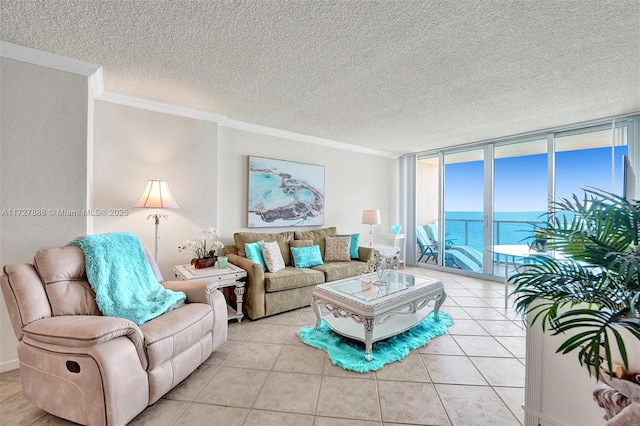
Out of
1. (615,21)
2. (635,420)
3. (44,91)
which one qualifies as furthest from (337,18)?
(44,91)

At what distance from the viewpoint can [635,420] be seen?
84 cm

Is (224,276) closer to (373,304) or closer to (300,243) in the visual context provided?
(300,243)

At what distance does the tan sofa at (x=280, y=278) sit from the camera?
2908 mm

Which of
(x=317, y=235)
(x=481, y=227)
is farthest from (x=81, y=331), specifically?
(x=481, y=227)

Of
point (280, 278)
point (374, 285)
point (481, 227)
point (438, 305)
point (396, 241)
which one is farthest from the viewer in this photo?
point (396, 241)

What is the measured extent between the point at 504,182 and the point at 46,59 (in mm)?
5886

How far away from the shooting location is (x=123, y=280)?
1987 mm


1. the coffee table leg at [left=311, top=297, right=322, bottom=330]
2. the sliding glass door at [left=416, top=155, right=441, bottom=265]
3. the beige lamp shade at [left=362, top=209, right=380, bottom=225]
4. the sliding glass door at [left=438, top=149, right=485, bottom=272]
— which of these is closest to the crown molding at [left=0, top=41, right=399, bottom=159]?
the beige lamp shade at [left=362, top=209, right=380, bottom=225]

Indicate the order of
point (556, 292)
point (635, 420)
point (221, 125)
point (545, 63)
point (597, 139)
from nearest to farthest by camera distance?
point (635, 420) < point (556, 292) < point (545, 63) < point (221, 125) < point (597, 139)

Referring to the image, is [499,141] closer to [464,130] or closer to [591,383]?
[464,130]

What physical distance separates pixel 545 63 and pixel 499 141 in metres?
2.57

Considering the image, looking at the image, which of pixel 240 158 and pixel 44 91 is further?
pixel 240 158

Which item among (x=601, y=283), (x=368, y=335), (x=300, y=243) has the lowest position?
(x=368, y=335)

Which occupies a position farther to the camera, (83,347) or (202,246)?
(202,246)
